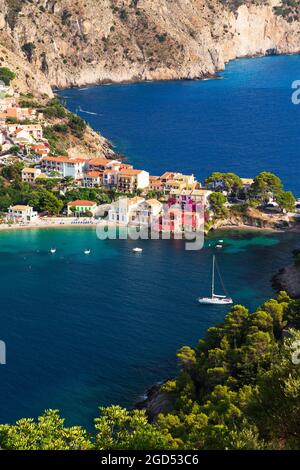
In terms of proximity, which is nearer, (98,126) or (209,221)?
(209,221)

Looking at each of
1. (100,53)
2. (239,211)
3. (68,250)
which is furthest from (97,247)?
(100,53)

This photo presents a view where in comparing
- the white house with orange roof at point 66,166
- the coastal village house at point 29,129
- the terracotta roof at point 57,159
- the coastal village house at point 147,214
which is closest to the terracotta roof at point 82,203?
the coastal village house at point 147,214

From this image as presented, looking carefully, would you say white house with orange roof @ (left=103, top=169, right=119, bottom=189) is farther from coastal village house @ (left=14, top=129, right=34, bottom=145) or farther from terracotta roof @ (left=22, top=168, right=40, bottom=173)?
coastal village house @ (left=14, top=129, right=34, bottom=145)

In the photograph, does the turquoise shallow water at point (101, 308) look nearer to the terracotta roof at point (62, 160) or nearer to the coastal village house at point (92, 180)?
the coastal village house at point (92, 180)

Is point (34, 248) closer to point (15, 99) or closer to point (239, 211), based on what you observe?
point (239, 211)

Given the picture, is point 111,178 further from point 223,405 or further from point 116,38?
point 116,38

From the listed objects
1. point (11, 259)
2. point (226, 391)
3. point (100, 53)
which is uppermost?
point (100, 53)
